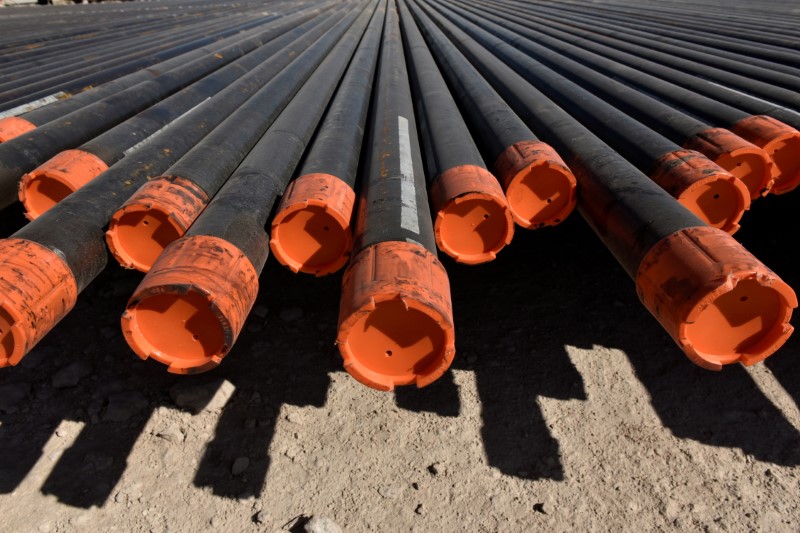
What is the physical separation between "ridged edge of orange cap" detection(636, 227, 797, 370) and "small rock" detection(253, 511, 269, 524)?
111 inches

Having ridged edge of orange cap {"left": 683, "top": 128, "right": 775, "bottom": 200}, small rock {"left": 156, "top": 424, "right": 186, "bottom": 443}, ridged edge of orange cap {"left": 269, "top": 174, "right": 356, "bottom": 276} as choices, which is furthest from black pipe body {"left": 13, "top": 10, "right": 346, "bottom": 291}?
ridged edge of orange cap {"left": 683, "top": 128, "right": 775, "bottom": 200}

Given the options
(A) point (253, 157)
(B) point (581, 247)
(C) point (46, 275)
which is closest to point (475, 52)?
(B) point (581, 247)

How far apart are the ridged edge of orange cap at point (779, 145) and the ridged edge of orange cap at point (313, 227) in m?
3.21

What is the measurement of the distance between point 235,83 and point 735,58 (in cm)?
676

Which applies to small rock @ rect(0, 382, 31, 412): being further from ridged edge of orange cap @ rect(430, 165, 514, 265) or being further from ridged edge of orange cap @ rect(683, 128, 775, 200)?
ridged edge of orange cap @ rect(683, 128, 775, 200)

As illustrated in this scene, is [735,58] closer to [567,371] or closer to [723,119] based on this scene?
[723,119]

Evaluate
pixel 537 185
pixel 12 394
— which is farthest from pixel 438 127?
pixel 12 394

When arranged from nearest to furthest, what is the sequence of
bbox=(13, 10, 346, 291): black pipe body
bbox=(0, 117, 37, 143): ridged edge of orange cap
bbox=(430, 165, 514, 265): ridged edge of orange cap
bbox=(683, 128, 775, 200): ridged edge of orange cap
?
bbox=(13, 10, 346, 291): black pipe body → bbox=(430, 165, 514, 265): ridged edge of orange cap → bbox=(683, 128, 775, 200): ridged edge of orange cap → bbox=(0, 117, 37, 143): ridged edge of orange cap

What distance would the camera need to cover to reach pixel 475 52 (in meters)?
7.51

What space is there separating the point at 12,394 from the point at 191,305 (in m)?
2.82

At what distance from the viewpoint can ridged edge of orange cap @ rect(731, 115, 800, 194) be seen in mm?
3605

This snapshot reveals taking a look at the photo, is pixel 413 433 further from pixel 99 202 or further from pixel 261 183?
pixel 99 202

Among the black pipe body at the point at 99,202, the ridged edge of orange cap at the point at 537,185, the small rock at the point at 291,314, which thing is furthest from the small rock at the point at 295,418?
the ridged edge of orange cap at the point at 537,185

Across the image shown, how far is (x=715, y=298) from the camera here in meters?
2.24
